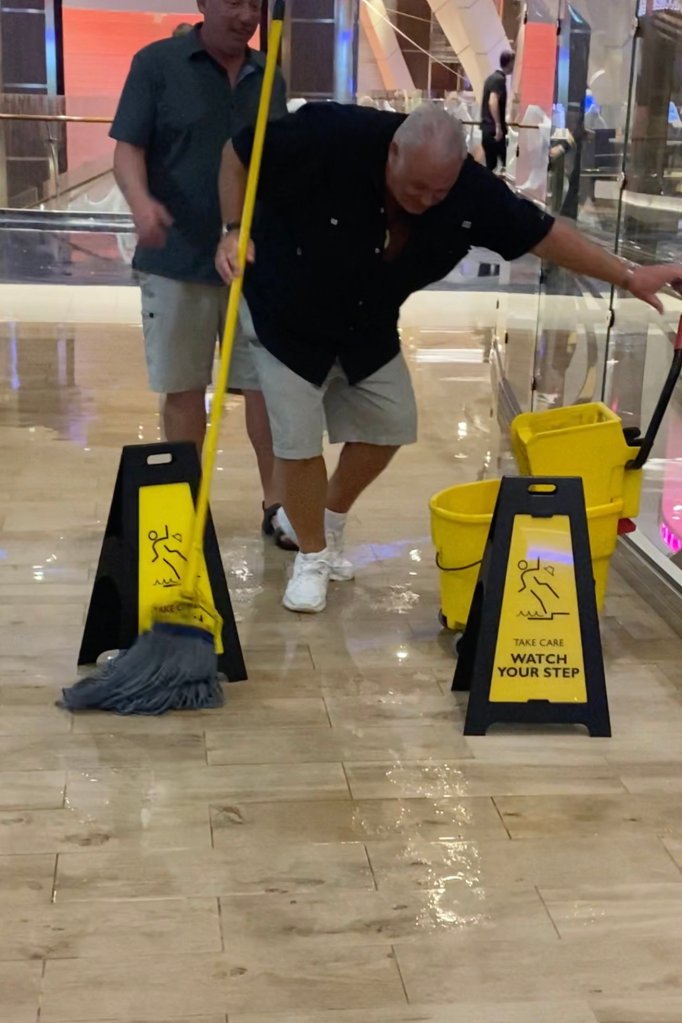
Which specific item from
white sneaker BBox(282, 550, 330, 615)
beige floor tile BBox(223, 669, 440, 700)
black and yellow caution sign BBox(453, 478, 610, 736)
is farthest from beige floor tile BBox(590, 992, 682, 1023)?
white sneaker BBox(282, 550, 330, 615)

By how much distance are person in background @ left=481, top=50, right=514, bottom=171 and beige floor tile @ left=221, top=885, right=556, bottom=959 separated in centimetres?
674

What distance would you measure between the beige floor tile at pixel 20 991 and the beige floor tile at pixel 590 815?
877 millimetres

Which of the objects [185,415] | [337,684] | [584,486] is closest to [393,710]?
[337,684]

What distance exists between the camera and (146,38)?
15.8 m

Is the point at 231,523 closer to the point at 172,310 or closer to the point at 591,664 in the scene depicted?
the point at 172,310

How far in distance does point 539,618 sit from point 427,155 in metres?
0.98

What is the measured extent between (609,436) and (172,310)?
4.02ft

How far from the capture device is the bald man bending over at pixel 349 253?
2.89 m

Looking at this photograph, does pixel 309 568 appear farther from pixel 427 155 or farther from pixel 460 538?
pixel 427 155

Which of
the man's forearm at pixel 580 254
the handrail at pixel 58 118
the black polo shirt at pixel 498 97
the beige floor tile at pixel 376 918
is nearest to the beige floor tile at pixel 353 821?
the beige floor tile at pixel 376 918

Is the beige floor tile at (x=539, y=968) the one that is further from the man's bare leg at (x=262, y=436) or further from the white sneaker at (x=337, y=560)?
the man's bare leg at (x=262, y=436)

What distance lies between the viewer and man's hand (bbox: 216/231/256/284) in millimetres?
2846

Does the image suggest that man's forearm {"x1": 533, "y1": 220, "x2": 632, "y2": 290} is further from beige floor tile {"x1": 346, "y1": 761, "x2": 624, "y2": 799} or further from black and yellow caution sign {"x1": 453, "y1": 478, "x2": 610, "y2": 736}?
beige floor tile {"x1": 346, "y1": 761, "x2": 624, "y2": 799}

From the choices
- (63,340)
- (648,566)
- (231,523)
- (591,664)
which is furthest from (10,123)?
(591,664)
